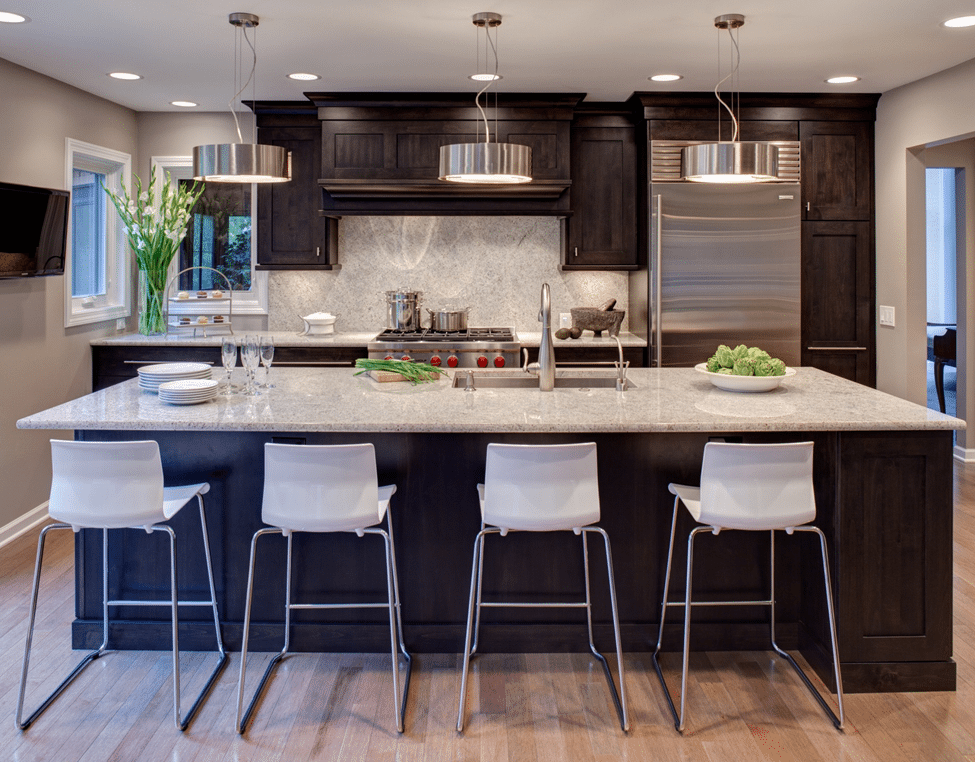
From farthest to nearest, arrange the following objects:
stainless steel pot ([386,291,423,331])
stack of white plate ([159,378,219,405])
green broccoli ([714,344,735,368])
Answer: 1. stainless steel pot ([386,291,423,331])
2. green broccoli ([714,344,735,368])
3. stack of white plate ([159,378,219,405])

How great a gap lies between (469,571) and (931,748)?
1.60 metres

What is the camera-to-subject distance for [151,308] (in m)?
5.84

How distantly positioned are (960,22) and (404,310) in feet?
11.3

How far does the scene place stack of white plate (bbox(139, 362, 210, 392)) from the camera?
3.55m

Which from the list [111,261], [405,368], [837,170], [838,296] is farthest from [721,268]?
[111,261]

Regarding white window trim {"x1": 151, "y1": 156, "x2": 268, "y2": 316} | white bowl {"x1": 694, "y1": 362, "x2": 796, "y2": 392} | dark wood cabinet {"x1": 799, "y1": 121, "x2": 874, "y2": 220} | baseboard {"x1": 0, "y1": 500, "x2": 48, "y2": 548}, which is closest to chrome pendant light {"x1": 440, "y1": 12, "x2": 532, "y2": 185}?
white bowl {"x1": 694, "y1": 362, "x2": 796, "y2": 392}

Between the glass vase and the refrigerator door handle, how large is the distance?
10.5ft

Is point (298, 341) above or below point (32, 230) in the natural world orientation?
below

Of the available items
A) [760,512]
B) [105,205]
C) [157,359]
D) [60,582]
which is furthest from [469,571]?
[105,205]

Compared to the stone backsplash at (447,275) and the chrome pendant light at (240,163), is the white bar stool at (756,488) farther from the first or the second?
the stone backsplash at (447,275)

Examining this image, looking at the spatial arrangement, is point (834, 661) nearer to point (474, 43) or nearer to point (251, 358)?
point (251, 358)

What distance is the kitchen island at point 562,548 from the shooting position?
3045 millimetres

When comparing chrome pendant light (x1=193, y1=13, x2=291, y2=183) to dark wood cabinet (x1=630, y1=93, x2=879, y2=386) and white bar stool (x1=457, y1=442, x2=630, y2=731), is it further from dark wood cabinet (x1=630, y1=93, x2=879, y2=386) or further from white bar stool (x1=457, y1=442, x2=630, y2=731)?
dark wood cabinet (x1=630, y1=93, x2=879, y2=386)

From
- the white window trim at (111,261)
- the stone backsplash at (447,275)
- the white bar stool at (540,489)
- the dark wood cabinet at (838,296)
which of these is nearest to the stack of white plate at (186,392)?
the white bar stool at (540,489)
